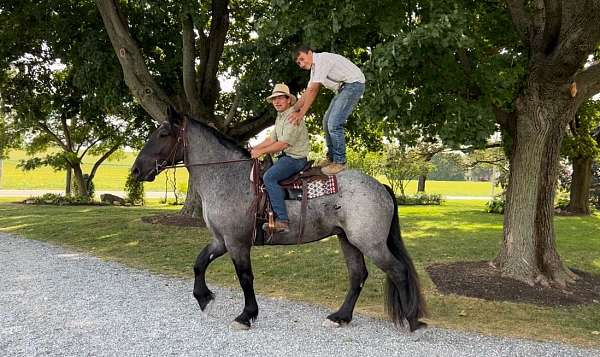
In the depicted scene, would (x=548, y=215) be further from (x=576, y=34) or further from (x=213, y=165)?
(x=213, y=165)

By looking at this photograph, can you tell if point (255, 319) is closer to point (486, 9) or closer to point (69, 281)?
point (69, 281)

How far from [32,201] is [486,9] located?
81.5 ft

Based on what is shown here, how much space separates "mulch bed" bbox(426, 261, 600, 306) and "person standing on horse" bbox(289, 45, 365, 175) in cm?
349

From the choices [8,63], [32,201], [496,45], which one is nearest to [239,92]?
[496,45]

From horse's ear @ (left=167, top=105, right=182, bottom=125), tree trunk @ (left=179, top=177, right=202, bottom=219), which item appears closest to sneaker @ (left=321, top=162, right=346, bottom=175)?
horse's ear @ (left=167, top=105, right=182, bottom=125)

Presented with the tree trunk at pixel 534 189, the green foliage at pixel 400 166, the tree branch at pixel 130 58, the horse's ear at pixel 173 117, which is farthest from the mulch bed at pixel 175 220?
the green foliage at pixel 400 166

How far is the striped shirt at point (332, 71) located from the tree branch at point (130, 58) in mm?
7788

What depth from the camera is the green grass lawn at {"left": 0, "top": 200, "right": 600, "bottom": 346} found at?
6578 mm

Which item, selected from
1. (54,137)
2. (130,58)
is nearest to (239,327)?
(130,58)

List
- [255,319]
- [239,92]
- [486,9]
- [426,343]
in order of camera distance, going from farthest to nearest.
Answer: [239,92], [486,9], [255,319], [426,343]

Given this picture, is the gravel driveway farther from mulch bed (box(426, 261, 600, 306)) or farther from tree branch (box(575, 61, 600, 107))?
tree branch (box(575, 61, 600, 107))

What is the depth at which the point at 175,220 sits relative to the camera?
15891mm

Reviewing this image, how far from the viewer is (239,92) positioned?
14.1 m

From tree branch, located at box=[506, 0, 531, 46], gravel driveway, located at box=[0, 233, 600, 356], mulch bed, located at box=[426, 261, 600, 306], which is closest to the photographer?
gravel driveway, located at box=[0, 233, 600, 356]
